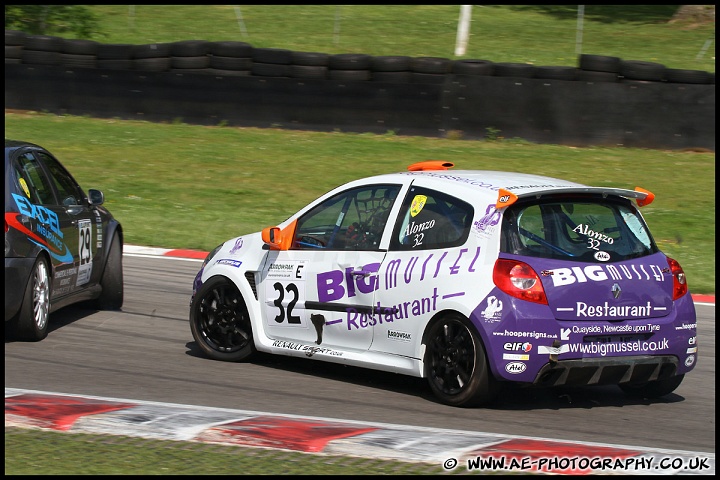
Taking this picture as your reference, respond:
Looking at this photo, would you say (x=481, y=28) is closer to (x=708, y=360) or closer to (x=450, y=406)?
(x=708, y=360)

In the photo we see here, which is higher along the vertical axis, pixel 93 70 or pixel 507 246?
pixel 93 70

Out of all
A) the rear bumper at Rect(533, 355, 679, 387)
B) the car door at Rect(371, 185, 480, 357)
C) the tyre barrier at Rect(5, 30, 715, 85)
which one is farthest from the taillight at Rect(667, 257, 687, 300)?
the tyre barrier at Rect(5, 30, 715, 85)

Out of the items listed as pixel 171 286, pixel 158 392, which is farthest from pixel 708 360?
pixel 171 286

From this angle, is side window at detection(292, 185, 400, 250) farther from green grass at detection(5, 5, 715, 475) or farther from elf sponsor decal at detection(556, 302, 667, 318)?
green grass at detection(5, 5, 715, 475)

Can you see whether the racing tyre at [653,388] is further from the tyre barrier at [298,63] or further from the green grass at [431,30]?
the green grass at [431,30]

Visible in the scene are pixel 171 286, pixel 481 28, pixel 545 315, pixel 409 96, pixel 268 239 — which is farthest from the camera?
pixel 481 28

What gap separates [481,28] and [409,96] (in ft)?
34.5

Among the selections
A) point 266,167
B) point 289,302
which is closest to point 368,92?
point 266,167

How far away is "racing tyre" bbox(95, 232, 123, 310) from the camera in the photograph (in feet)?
32.7

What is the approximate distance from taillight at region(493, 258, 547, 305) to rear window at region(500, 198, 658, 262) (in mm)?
145

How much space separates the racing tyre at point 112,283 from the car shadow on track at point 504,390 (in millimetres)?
2008

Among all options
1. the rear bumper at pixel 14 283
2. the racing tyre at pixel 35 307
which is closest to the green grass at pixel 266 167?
the racing tyre at pixel 35 307

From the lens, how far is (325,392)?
7180 mm

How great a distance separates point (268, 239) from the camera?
7.95 meters
